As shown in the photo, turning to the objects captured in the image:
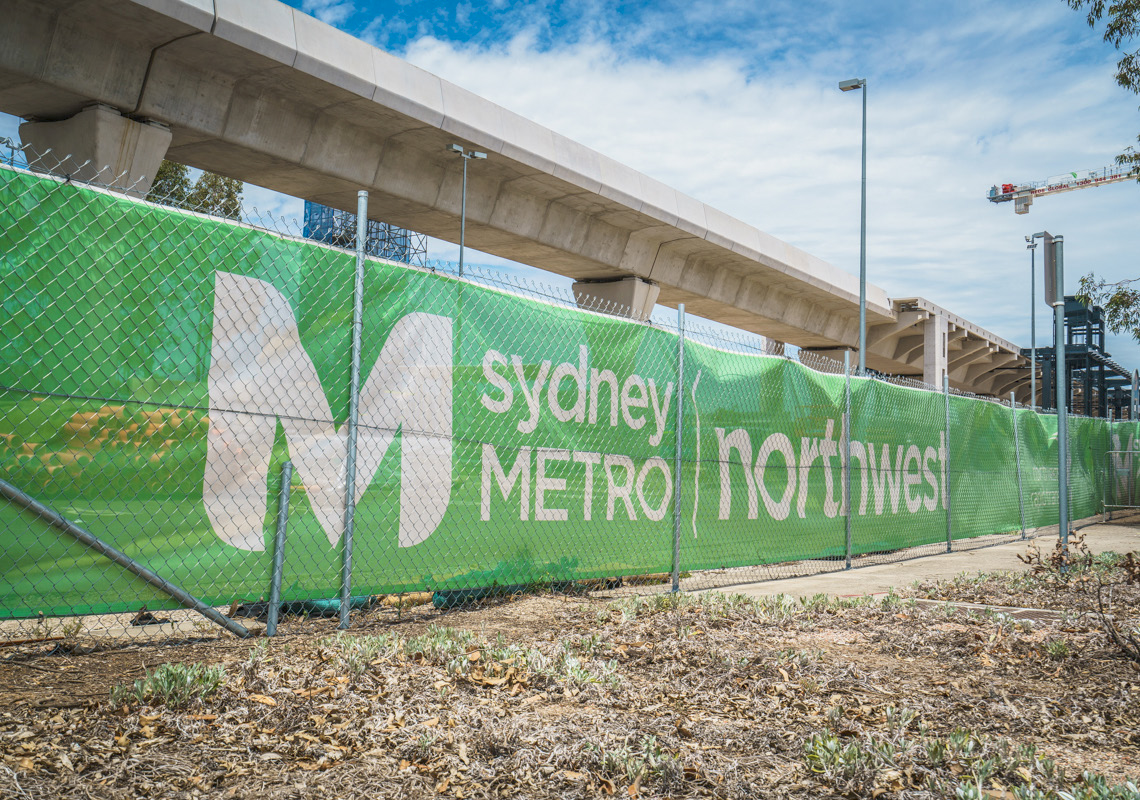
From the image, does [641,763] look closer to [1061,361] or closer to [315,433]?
[315,433]

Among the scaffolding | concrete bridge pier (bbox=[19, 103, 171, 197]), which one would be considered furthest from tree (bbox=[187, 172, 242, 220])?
concrete bridge pier (bbox=[19, 103, 171, 197])

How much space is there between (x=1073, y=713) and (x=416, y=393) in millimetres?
4170

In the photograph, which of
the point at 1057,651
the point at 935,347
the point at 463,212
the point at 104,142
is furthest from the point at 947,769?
the point at 935,347

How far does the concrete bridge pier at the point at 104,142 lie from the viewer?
13.6 meters

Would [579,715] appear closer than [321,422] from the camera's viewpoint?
Yes

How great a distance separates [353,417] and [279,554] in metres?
0.95

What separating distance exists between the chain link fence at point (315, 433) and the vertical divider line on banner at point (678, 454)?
27mm

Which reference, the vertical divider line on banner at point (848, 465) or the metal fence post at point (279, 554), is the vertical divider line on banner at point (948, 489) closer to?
the vertical divider line on banner at point (848, 465)

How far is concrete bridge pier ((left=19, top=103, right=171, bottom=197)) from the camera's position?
44.6 feet

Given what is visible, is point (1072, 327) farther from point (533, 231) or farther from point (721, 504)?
point (721, 504)

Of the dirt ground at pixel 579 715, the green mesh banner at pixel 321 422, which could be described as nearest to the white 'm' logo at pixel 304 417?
the green mesh banner at pixel 321 422

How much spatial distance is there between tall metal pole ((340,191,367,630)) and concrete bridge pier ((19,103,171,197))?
9.72 m

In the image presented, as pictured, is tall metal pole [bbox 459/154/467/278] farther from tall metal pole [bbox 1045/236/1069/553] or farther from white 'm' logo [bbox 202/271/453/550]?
white 'm' logo [bbox 202/271/453/550]

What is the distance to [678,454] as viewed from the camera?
7.97 m
